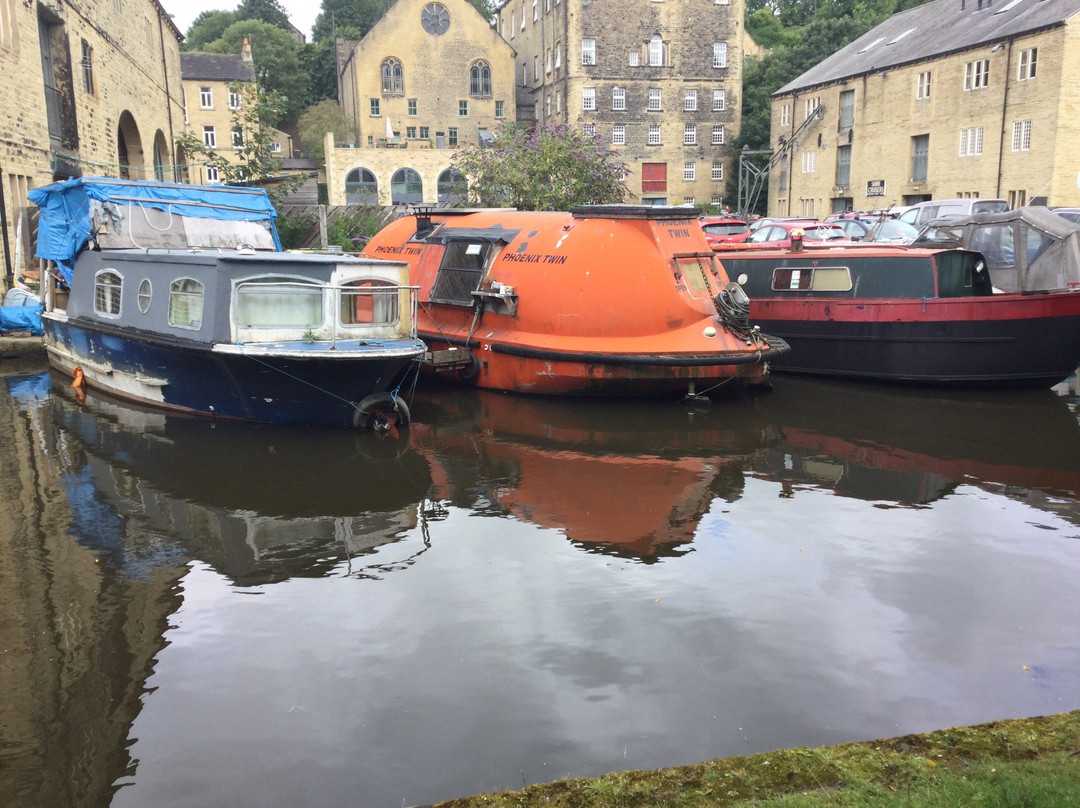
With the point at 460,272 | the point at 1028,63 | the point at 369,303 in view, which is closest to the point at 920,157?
the point at 1028,63

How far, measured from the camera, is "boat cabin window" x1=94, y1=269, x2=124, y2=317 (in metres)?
13.0

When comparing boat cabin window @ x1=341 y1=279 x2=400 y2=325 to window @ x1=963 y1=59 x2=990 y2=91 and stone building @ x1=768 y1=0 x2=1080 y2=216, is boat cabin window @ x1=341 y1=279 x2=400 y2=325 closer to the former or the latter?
stone building @ x1=768 y1=0 x2=1080 y2=216

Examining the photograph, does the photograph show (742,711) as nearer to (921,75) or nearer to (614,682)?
(614,682)

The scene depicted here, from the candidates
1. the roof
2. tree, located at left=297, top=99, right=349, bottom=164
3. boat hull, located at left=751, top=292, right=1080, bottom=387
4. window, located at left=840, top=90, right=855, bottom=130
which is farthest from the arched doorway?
window, located at left=840, top=90, right=855, bottom=130

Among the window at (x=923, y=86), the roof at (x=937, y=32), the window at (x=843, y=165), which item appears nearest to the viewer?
the roof at (x=937, y=32)

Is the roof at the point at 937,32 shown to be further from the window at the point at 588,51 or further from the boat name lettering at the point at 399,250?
the boat name lettering at the point at 399,250

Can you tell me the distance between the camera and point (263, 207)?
15359 mm

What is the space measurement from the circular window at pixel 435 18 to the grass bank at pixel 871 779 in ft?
193

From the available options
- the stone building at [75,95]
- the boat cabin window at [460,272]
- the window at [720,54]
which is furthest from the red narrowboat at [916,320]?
the window at [720,54]

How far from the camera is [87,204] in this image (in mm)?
13750

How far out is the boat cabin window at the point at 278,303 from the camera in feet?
36.4

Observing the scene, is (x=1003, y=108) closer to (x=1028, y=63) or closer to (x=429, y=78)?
(x=1028, y=63)

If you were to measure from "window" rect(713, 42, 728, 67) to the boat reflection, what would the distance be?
49.9m

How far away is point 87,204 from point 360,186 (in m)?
36.1
